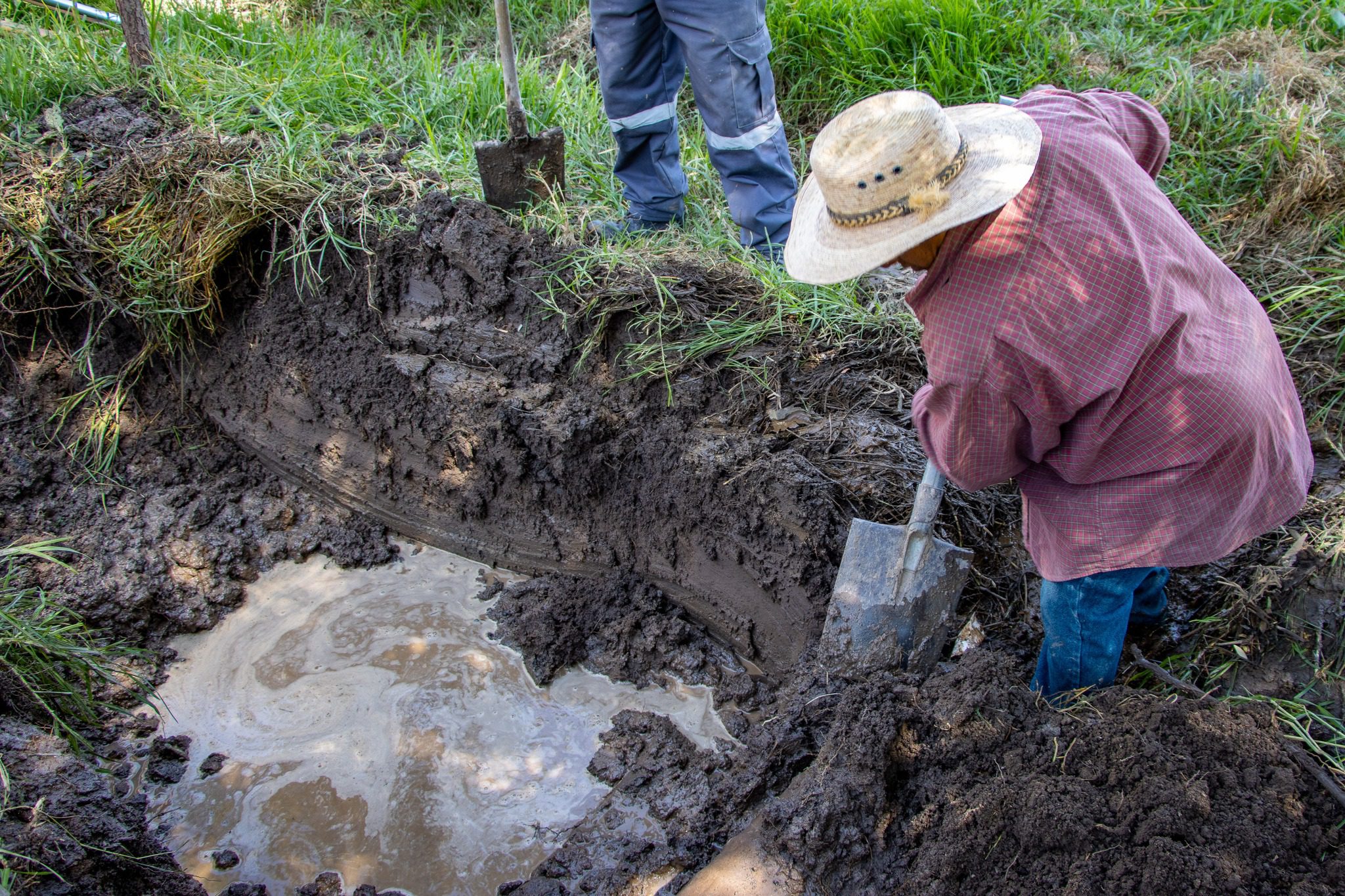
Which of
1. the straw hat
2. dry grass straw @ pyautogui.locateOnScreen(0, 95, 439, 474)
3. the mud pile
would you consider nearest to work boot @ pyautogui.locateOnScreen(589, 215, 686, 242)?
dry grass straw @ pyautogui.locateOnScreen(0, 95, 439, 474)

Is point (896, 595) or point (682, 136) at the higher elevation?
point (682, 136)

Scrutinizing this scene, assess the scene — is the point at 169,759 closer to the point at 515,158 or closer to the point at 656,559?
the point at 656,559

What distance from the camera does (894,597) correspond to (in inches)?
95.1

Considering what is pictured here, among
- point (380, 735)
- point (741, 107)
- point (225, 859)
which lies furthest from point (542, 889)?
point (741, 107)

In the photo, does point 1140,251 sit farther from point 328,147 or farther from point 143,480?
point 143,480

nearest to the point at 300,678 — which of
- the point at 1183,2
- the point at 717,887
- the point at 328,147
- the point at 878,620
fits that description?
the point at 717,887

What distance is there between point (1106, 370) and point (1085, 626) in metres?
0.70

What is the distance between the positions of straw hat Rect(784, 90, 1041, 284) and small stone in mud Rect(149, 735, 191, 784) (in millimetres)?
2396

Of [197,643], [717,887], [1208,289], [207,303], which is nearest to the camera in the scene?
[1208,289]

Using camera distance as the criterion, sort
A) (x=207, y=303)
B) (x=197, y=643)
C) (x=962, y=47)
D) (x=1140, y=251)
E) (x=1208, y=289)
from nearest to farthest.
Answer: (x=1140, y=251) < (x=1208, y=289) < (x=197, y=643) < (x=207, y=303) < (x=962, y=47)

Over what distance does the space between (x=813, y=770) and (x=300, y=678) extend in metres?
1.75

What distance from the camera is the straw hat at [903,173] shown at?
5.35ft

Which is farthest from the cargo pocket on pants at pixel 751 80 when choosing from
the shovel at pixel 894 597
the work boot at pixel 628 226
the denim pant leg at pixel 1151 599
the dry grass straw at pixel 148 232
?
the denim pant leg at pixel 1151 599

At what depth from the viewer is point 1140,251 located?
167 cm
